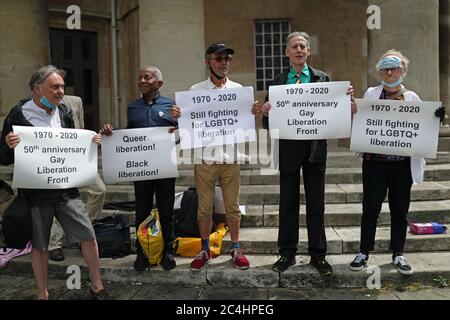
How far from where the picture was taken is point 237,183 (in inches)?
176

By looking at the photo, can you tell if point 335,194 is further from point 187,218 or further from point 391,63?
point 391,63

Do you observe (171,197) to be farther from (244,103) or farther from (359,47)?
(359,47)

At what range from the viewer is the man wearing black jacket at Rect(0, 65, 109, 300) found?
12.0ft

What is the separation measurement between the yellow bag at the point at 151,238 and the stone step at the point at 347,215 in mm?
990

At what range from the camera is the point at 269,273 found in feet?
14.4

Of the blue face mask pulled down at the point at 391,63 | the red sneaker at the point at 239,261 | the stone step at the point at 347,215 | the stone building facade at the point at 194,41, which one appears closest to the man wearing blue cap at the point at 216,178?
the red sneaker at the point at 239,261

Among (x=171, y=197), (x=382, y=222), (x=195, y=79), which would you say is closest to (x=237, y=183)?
(x=171, y=197)

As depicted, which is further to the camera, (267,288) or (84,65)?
Answer: (84,65)

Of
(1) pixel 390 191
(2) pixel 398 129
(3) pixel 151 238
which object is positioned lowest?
(3) pixel 151 238

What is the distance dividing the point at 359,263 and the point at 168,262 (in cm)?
197

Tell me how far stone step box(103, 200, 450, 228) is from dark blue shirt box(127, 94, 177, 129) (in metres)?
1.50

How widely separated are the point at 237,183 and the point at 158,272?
126 centimetres

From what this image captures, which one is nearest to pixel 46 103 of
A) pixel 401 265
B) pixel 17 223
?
pixel 17 223

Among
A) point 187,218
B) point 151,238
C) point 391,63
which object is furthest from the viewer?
point 187,218
